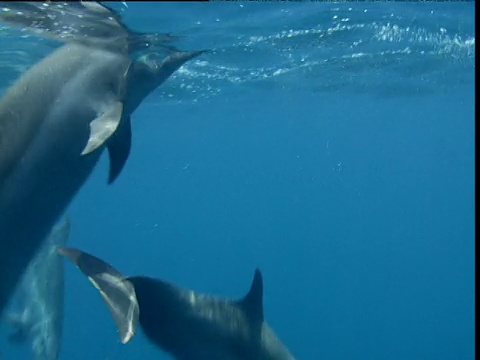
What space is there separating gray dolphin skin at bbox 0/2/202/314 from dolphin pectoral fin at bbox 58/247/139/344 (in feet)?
2.14

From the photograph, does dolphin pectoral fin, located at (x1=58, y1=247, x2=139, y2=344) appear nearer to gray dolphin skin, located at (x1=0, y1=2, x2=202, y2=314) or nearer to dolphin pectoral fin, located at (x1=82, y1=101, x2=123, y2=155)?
gray dolphin skin, located at (x1=0, y1=2, x2=202, y2=314)

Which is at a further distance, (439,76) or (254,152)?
(254,152)

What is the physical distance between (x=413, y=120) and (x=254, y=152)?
1552 inches

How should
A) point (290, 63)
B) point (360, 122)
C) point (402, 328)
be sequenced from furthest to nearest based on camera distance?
point (360, 122) < point (402, 328) < point (290, 63)

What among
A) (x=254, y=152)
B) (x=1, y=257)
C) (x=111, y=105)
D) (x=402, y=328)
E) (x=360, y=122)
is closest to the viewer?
(x=1, y=257)

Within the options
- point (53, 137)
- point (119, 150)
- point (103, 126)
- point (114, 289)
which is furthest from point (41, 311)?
point (103, 126)

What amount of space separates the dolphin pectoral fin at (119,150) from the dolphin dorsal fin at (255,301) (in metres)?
1.94

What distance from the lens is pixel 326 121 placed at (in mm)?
57031

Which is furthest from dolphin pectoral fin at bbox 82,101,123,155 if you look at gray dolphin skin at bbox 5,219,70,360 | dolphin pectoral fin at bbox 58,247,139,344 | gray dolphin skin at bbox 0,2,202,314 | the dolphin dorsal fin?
gray dolphin skin at bbox 5,219,70,360

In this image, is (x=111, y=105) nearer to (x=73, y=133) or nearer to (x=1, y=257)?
(x=73, y=133)

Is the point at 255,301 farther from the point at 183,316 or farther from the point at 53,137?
the point at 53,137

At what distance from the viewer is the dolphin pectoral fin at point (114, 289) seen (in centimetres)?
549

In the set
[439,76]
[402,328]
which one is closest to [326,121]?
[402,328]

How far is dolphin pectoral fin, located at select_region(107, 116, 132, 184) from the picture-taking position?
21.9 ft
